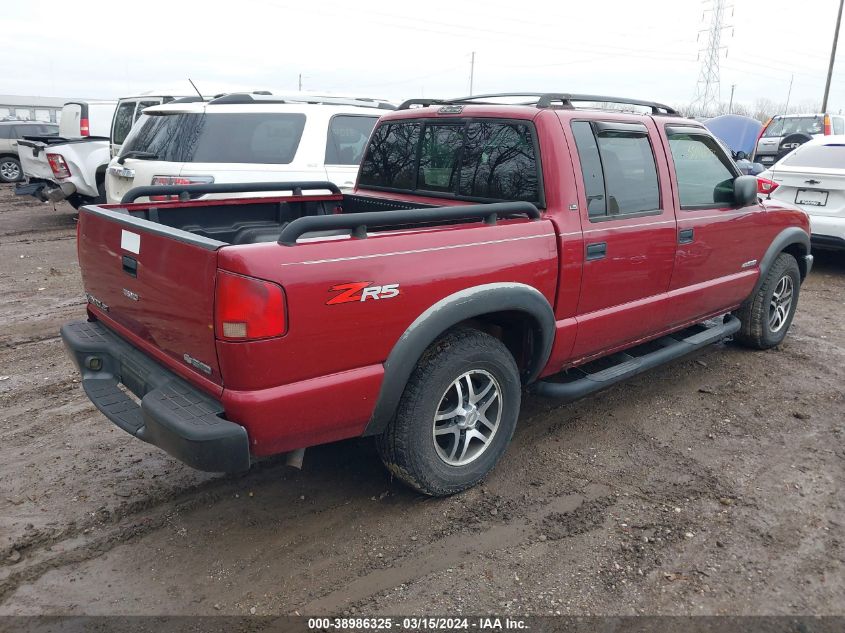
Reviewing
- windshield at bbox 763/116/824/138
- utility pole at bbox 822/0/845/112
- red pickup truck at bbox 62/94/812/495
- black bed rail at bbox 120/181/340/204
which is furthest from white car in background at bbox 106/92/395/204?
utility pole at bbox 822/0/845/112

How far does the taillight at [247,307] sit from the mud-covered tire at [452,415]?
808 mm

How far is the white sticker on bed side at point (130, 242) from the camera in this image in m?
2.94

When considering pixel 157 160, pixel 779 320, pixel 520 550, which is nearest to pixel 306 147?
pixel 157 160

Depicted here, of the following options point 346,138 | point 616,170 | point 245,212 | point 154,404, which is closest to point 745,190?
point 616,170

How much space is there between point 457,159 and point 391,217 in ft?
4.11

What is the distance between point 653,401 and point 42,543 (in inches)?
Result: 145

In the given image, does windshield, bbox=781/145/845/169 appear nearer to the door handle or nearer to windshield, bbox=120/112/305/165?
the door handle

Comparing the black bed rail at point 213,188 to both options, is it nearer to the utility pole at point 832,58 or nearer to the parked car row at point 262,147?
the parked car row at point 262,147

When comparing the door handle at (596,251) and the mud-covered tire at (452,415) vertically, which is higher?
the door handle at (596,251)

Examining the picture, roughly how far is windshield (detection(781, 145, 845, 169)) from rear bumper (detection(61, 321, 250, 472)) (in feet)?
26.7

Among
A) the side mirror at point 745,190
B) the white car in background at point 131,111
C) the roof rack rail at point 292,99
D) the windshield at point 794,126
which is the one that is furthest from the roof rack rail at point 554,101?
the windshield at point 794,126

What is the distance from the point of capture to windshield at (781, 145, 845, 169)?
317 inches

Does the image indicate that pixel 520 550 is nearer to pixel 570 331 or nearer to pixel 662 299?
pixel 570 331

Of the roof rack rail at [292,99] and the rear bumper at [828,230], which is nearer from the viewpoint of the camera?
the roof rack rail at [292,99]
